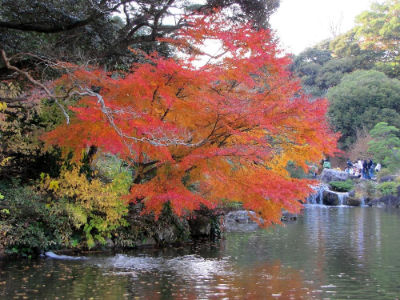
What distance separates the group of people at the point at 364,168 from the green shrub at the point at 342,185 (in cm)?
156

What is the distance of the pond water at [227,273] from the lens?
7.75 metres

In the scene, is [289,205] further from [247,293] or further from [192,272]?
[247,293]

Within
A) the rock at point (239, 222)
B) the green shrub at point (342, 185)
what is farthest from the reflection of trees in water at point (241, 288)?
the green shrub at point (342, 185)

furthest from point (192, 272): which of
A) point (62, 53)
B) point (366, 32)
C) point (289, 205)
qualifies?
point (366, 32)

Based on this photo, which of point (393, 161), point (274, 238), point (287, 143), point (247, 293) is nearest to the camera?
→ point (247, 293)

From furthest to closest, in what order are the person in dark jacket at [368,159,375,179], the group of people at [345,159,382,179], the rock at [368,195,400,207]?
the person in dark jacket at [368,159,375,179] < the group of people at [345,159,382,179] < the rock at [368,195,400,207]

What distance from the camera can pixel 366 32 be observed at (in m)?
47.4

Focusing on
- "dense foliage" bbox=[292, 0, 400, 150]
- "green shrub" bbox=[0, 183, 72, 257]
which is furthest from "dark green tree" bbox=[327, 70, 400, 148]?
"green shrub" bbox=[0, 183, 72, 257]

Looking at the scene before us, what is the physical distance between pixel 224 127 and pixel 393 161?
25697 millimetres

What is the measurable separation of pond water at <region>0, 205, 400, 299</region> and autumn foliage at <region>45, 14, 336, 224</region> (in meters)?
1.33

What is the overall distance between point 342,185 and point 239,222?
15.5 m

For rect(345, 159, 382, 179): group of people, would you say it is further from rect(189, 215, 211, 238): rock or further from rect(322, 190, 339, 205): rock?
rect(189, 215, 211, 238): rock

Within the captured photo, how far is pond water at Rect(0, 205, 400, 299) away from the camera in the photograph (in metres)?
7.75

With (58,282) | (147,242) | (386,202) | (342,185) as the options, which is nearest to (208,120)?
(147,242)
